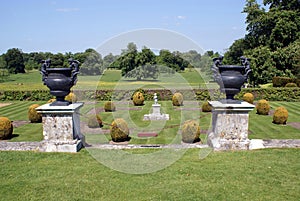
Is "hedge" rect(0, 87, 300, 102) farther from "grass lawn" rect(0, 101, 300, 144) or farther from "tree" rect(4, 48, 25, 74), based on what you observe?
"tree" rect(4, 48, 25, 74)

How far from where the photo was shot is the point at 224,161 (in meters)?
6.37

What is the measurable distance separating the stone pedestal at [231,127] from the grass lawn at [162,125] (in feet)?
15.7

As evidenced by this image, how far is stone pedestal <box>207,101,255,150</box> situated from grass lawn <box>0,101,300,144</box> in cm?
478

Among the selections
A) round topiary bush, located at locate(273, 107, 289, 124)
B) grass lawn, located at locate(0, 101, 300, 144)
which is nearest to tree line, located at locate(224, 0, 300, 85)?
grass lawn, located at locate(0, 101, 300, 144)

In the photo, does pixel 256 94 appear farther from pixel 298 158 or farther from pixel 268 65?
pixel 298 158

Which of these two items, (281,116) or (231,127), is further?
(281,116)

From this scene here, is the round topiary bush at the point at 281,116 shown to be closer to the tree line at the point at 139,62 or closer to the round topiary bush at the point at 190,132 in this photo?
the round topiary bush at the point at 190,132

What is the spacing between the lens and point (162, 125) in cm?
1609

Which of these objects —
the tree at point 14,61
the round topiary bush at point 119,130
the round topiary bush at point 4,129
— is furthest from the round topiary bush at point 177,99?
the tree at point 14,61

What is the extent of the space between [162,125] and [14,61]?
2398 inches

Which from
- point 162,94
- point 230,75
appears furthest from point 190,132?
point 162,94

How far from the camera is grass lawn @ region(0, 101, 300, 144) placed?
13.1 meters

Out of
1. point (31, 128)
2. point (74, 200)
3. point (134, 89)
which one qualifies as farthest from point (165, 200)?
point (134, 89)

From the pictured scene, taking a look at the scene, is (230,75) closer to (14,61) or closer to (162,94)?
(162,94)
